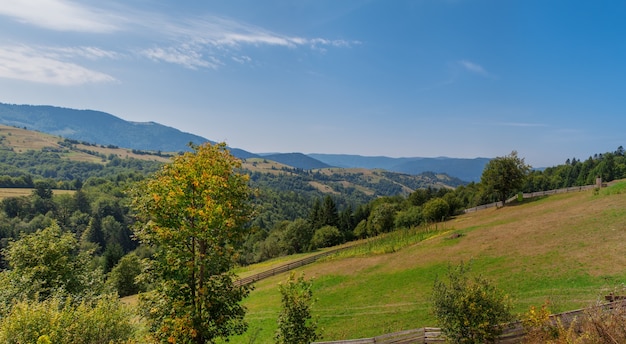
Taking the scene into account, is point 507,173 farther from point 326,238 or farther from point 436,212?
point 326,238

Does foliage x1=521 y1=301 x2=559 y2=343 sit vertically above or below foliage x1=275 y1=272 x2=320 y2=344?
above

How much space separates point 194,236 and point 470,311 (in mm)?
12686

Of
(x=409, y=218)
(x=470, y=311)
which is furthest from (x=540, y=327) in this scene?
(x=409, y=218)

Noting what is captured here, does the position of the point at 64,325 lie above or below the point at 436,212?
below

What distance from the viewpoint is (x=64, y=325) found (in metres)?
14.6

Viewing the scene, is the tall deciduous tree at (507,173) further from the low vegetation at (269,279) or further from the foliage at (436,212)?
the foliage at (436,212)

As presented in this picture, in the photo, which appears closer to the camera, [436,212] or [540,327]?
[540,327]

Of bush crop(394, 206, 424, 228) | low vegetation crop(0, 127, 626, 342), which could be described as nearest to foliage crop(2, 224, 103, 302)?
low vegetation crop(0, 127, 626, 342)

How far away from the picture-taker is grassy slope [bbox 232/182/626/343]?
23.7m

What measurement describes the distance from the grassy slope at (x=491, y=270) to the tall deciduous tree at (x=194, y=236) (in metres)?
9.61

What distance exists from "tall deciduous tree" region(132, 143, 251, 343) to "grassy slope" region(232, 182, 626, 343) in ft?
31.5

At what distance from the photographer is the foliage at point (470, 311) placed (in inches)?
586

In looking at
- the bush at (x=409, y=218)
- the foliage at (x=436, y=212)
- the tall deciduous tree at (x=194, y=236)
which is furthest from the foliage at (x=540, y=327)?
the bush at (x=409, y=218)

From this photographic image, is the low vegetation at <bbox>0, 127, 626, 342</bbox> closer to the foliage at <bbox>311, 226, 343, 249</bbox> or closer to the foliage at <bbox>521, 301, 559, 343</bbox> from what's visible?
the foliage at <bbox>521, 301, 559, 343</bbox>
